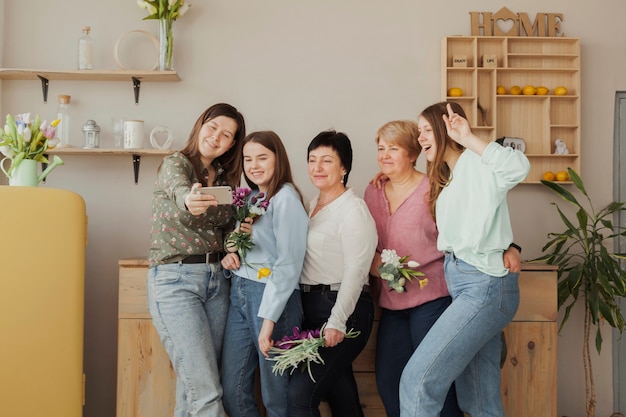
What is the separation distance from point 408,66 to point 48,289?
229 centimetres

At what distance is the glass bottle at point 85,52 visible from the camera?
3.48 metres

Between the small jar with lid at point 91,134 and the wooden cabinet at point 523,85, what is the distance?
1.95 meters

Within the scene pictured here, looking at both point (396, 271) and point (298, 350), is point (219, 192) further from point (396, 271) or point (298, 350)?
point (396, 271)

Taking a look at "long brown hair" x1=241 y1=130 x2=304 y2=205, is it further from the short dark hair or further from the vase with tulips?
the vase with tulips

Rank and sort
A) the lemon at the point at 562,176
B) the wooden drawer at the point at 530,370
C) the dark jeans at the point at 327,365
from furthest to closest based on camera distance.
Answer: the lemon at the point at 562,176
the wooden drawer at the point at 530,370
the dark jeans at the point at 327,365

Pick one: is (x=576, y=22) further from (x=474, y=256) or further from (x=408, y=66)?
(x=474, y=256)

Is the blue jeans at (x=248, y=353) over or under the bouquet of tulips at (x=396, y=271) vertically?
under

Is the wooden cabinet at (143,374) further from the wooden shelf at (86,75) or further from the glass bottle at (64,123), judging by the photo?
the wooden shelf at (86,75)

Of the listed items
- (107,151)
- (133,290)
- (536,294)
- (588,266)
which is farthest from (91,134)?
(588,266)

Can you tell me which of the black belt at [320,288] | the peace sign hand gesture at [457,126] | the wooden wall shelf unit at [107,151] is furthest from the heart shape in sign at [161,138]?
the peace sign hand gesture at [457,126]

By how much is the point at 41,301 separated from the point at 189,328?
0.68 meters

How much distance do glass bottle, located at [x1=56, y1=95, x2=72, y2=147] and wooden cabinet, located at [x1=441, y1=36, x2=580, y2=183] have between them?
6.89ft

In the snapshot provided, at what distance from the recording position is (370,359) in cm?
287

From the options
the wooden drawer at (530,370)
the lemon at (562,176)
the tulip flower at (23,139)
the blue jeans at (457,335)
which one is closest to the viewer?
the blue jeans at (457,335)
